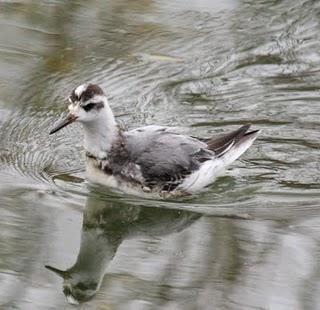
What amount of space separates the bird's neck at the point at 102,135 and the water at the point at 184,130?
339 mm

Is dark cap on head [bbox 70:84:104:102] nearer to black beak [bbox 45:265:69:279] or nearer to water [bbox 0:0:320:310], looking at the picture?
water [bbox 0:0:320:310]

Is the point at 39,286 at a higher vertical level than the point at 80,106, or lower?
lower

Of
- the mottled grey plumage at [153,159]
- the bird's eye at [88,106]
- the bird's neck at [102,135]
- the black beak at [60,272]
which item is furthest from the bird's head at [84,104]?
the black beak at [60,272]

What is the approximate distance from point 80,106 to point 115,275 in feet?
5.81

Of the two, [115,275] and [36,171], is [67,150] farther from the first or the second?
[115,275]

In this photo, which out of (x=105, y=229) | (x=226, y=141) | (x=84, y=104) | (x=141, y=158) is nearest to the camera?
(x=105, y=229)

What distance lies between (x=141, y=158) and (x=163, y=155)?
0.66 ft

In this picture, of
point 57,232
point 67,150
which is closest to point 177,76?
point 67,150

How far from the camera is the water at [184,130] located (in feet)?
27.0

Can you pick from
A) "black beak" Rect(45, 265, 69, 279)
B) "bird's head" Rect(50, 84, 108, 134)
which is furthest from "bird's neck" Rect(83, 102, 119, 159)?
"black beak" Rect(45, 265, 69, 279)

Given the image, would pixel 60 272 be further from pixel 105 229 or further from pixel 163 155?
pixel 163 155

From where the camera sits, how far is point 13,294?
7922 millimetres

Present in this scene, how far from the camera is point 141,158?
9.67m

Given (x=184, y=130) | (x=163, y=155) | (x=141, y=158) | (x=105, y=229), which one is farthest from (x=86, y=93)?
(x=184, y=130)
